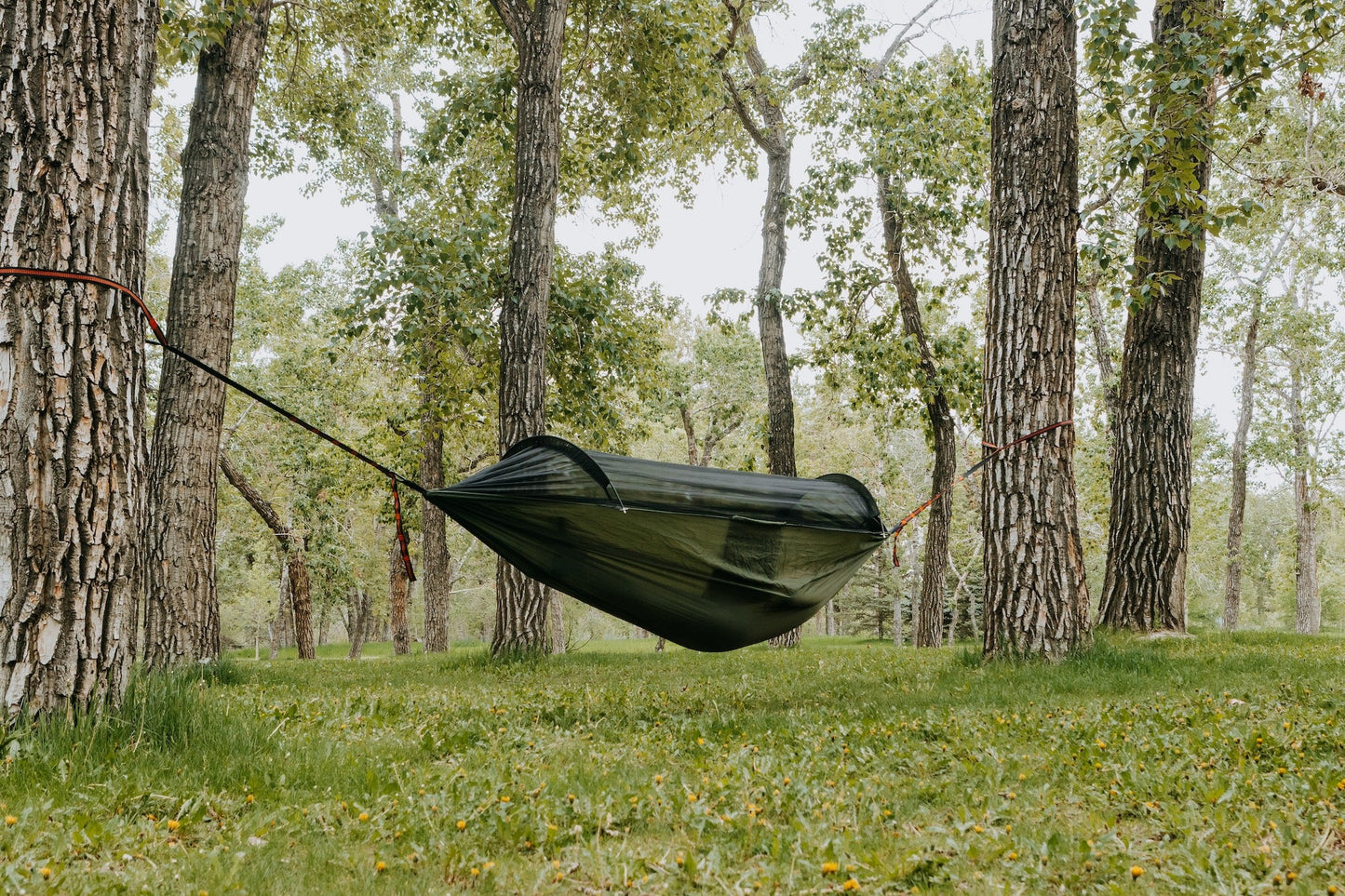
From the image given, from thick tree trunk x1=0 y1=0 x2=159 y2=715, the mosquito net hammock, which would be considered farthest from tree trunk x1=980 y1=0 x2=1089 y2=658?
thick tree trunk x1=0 y1=0 x2=159 y2=715

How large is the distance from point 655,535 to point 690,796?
1480mm

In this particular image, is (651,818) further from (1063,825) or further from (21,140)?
(21,140)

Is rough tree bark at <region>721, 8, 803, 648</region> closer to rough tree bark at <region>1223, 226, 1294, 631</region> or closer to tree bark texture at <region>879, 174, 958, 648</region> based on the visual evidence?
tree bark texture at <region>879, 174, 958, 648</region>

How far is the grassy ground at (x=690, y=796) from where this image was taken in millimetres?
2127

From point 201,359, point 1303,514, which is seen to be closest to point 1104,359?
point 1303,514

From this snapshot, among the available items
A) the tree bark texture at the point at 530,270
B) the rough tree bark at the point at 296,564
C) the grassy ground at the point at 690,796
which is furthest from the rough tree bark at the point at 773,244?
the rough tree bark at the point at 296,564

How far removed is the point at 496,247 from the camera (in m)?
9.77

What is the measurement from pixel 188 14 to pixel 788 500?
5.56 meters

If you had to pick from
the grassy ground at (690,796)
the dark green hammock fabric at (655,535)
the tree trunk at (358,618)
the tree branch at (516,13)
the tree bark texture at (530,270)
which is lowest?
the tree trunk at (358,618)

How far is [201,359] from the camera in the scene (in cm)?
630

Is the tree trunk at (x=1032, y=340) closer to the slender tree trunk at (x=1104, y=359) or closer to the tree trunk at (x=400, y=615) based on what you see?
the slender tree trunk at (x=1104, y=359)

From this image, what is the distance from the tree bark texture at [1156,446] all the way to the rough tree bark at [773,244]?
437cm

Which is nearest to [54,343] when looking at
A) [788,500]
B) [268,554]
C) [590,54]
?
[788,500]

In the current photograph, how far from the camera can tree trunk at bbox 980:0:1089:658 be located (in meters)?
5.39
